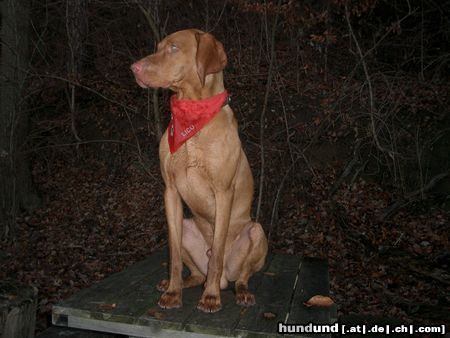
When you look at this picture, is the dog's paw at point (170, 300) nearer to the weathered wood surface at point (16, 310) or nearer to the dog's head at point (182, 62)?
the weathered wood surface at point (16, 310)

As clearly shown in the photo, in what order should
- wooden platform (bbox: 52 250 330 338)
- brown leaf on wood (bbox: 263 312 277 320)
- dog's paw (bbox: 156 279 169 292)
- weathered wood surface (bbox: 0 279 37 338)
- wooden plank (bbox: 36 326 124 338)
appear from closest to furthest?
weathered wood surface (bbox: 0 279 37 338) → wooden platform (bbox: 52 250 330 338) → brown leaf on wood (bbox: 263 312 277 320) → dog's paw (bbox: 156 279 169 292) → wooden plank (bbox: 36 326 124 338)

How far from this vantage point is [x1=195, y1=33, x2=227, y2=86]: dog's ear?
293 centimetres

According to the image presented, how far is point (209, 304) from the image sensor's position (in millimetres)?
2994

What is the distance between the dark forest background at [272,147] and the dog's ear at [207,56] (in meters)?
3.31

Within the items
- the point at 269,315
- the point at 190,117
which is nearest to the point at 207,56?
the point at 190,117

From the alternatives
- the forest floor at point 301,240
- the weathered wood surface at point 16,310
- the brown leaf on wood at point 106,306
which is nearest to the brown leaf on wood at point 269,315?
the brown leaf on wood at point 106,306

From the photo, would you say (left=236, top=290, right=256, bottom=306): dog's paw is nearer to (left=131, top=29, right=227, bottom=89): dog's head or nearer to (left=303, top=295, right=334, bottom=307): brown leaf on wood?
(left=303, top=295, right=334, bottom=307): brown leaf on wood

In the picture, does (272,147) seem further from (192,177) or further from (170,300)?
(170,300)

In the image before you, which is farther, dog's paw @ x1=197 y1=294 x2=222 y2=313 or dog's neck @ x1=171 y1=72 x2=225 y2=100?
dog's neck @ x1=171 y1=72 x2=225 y2=100

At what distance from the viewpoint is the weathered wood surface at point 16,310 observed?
106 inches

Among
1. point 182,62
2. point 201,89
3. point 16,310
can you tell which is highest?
point 182,62

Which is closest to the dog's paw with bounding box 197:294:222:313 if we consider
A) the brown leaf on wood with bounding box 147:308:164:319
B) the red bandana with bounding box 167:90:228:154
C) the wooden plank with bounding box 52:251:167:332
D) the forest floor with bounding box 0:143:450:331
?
the brown leaf on wood with bounding box 147:308:164:319

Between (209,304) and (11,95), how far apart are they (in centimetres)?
603

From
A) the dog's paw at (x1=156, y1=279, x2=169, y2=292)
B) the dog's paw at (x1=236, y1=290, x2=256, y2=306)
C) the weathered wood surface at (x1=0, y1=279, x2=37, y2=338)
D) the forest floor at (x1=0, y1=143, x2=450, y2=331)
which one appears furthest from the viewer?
the forest floor at (x1=0, y1=143, x2=450, y2=331)
